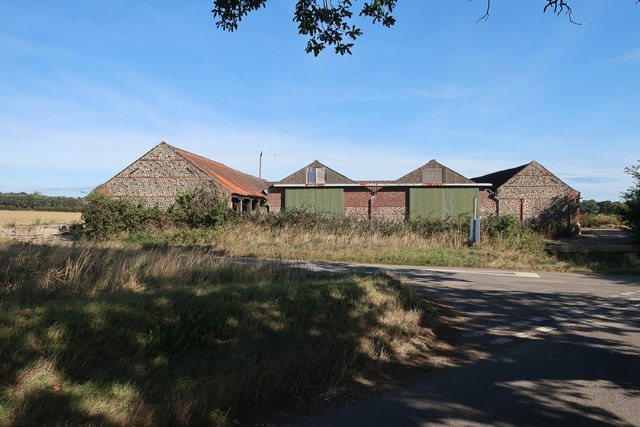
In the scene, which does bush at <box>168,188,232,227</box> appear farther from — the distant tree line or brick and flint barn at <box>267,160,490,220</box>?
the distant tree line

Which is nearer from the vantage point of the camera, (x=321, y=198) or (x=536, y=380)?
(x=536, y=380)

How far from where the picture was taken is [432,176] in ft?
119

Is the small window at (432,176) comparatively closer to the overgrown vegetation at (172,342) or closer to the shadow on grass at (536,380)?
the shadow on grass at (536,380)

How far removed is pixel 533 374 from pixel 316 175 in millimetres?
33069

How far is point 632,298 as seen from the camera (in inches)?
392

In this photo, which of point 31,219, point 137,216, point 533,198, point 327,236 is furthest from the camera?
point 533,198

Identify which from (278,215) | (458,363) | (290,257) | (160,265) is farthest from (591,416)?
(278,215)

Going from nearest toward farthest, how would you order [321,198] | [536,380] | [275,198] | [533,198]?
1. [536,380]
2. [533,198]
3. [321,198]
4. [275,198]

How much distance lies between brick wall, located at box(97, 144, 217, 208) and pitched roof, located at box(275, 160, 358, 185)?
8692mm

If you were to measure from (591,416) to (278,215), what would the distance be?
19.7 m

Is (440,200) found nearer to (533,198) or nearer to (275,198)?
(533,198)

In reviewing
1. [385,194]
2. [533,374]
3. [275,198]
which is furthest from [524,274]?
[275,198]

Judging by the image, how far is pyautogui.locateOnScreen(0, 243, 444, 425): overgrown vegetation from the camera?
3451mm

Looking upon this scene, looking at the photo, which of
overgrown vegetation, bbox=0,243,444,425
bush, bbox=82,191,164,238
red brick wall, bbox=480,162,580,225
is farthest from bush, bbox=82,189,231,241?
red brick wall, bbox=480,162,580,225
